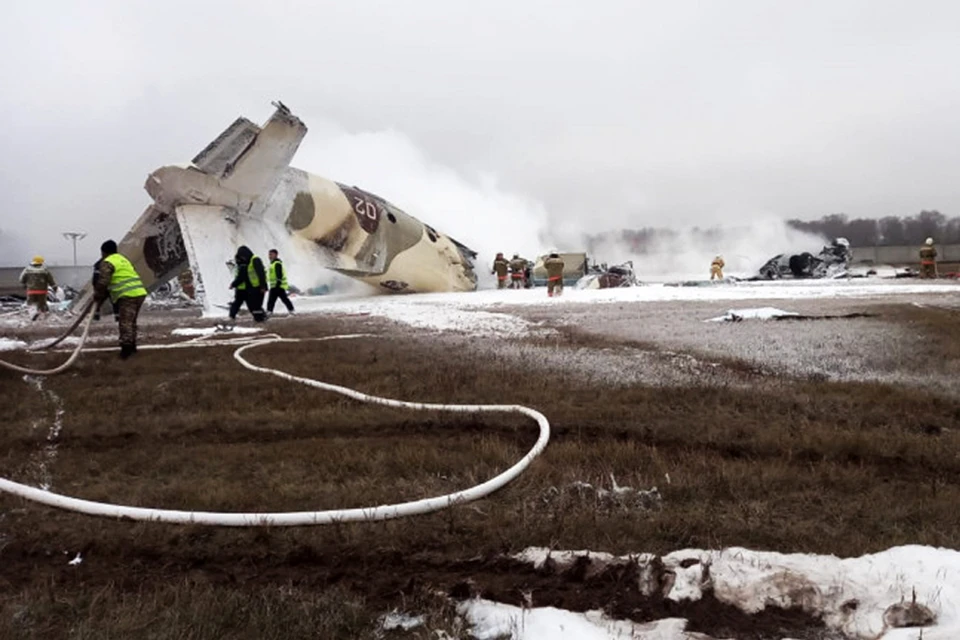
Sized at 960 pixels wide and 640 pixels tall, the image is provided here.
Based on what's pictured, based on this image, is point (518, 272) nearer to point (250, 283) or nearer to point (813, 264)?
point (813, 264)

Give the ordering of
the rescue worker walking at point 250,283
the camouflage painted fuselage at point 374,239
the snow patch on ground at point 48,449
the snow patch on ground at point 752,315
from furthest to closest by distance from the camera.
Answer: the camouflage painted fuselage at point 374,239 → the rescue worker walking at point 250,283 → the snow patch on ground at point 752,315 → the snow patch on ground at point 48,449

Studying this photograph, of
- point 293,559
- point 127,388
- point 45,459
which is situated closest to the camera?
point 293,559

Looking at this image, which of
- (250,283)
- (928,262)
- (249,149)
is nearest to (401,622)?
(250,283)

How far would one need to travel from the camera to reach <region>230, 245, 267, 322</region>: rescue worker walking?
518 inches

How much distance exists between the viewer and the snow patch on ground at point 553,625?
82.4 inches

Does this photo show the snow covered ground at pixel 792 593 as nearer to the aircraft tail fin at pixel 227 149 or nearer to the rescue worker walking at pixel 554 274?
the aircraft tail fin at pixel 227 149

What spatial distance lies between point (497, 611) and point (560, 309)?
39.3 feet

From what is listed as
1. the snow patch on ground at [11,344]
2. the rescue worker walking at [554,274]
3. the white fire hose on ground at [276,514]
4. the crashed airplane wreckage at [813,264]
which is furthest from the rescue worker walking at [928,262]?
the snow patch on ground at [11,344]

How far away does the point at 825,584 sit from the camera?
7.52 feet

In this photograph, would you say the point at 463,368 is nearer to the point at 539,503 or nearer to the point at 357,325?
the point at 539,503

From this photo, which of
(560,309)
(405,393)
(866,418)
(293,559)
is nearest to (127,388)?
(405,393)

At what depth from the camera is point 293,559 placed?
2.67 meters

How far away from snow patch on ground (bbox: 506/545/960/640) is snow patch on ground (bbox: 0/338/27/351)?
9682 mm

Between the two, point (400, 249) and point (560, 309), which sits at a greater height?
point (400, 249)
